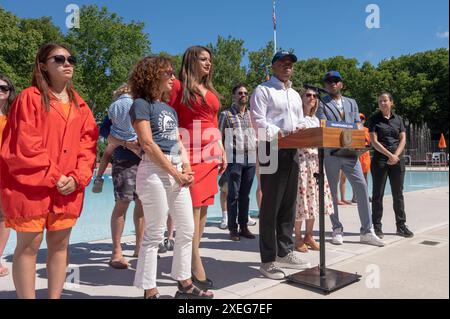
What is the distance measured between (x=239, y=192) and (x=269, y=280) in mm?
2102

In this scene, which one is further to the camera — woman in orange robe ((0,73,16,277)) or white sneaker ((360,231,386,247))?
white sneaker ((360,231,386,247))

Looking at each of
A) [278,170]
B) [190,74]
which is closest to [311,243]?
[278,170]

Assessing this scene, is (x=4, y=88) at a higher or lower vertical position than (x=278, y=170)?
higher

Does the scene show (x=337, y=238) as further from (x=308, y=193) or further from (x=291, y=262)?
(x=291, y=262)

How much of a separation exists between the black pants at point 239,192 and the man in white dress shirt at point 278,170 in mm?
1444

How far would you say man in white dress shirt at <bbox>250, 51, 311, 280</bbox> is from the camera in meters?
3.21

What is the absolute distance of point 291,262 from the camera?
336cm

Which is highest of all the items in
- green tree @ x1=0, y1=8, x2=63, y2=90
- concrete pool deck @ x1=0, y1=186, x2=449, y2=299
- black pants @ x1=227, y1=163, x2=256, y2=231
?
green tree @ x1=0, y1=8, x2=63, y2=90

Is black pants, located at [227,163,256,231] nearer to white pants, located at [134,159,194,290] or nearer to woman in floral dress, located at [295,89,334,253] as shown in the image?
woman in floral dress, located at [295,89,334,253]

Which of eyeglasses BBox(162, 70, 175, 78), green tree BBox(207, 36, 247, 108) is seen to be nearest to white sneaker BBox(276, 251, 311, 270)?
eyeglasses BBox(162, 70, 175, 78)

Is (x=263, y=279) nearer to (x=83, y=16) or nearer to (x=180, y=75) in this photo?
(x=180, y=75)

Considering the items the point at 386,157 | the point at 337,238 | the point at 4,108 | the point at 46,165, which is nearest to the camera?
the point at 46,165

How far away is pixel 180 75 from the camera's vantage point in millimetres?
2918

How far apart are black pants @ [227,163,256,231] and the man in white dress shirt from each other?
144 centimetres
